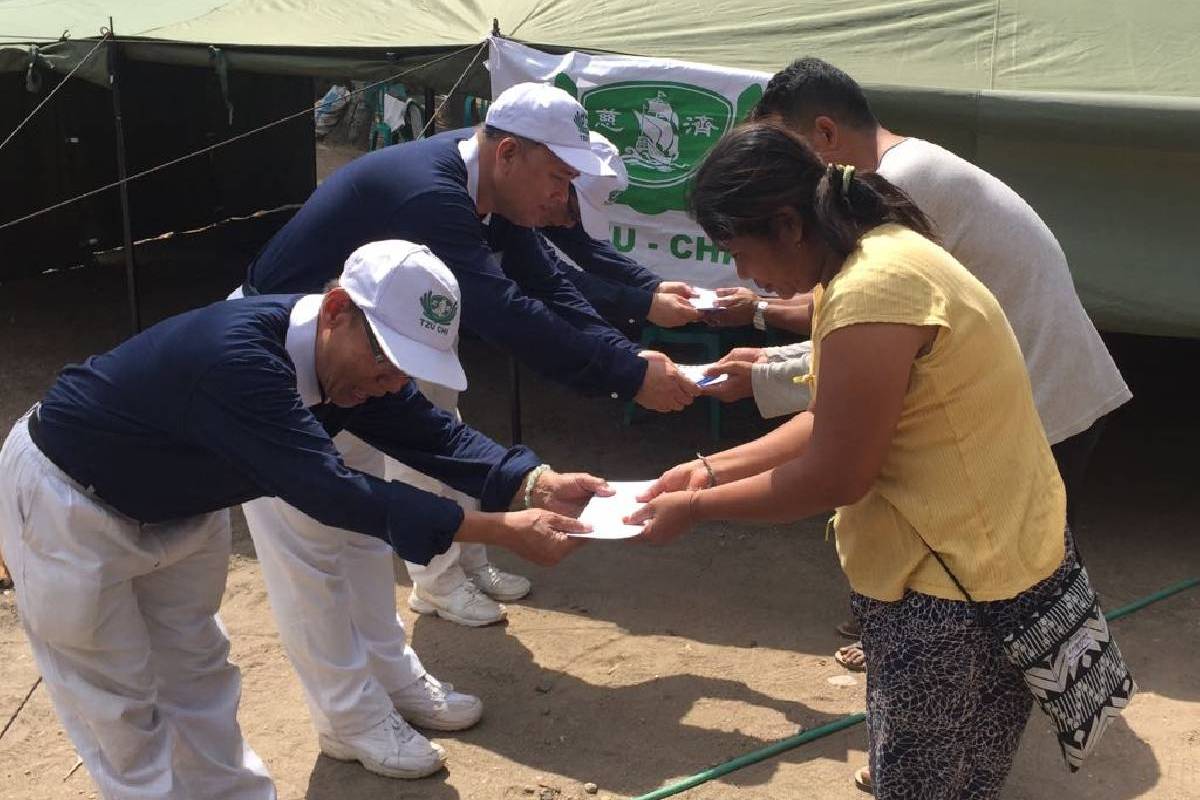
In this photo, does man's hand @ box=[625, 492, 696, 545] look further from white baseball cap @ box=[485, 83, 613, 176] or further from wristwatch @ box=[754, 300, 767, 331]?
wristwatch @ box=[754, 300, 767, 331]

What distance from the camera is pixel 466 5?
17.8 feet

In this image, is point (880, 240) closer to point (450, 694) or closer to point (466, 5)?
point (450, 694)

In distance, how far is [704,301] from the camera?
425 centimetres

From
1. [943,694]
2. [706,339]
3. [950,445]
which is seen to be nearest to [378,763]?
[943,694]

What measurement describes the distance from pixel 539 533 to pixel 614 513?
21 centimetres

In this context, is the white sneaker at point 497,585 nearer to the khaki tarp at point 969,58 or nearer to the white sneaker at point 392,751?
the white sneaker at point 392,751

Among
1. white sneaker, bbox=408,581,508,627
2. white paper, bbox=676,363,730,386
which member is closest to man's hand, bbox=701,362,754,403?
white paper, bbox=676,363,730,386

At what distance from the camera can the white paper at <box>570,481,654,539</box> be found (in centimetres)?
263

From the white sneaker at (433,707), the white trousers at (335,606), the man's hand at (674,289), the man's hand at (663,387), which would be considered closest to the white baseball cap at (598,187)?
the man's hand at (674,289)

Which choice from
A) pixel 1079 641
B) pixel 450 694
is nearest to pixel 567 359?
pixel 450 694

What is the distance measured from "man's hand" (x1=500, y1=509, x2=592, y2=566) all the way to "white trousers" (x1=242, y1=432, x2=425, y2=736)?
1.78 feet

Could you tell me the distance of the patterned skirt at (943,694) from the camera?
205cm

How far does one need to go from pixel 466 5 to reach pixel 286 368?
353 cm

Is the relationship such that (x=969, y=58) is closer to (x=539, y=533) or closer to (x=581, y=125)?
(x=581, y=125)
